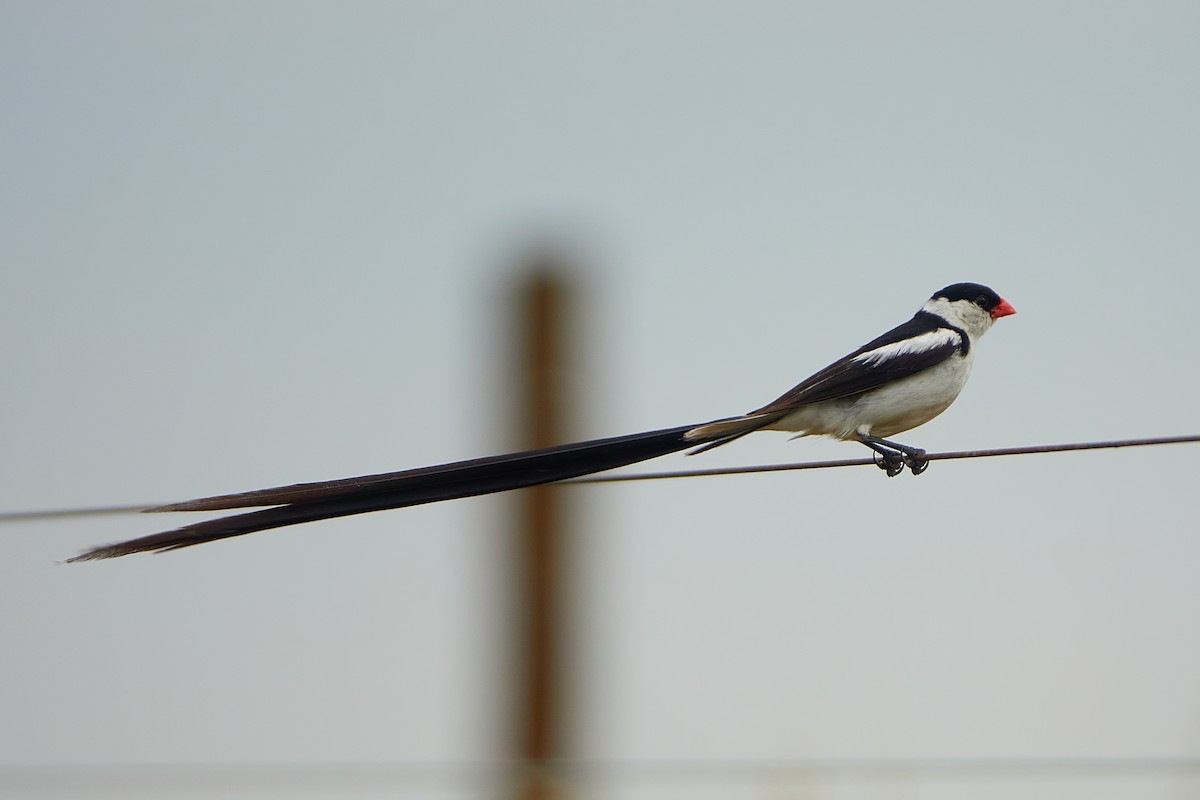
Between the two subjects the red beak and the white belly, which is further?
the red beak

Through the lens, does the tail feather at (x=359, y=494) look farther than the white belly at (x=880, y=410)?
No

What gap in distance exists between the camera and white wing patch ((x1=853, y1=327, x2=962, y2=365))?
4.23 metres

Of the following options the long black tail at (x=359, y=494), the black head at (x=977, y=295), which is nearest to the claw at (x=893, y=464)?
the black head at (x=977, y=295)

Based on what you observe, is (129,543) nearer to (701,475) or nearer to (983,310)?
(701,475)

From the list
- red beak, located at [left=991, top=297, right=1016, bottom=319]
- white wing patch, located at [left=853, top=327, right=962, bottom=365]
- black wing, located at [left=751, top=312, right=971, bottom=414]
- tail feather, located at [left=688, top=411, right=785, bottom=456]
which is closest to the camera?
tail feather, located at [left=688, top=411, right=785, bottom=456]

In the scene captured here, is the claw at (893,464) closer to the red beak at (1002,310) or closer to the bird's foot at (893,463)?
the bird's foot at (893,463)

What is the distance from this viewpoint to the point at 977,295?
494cm

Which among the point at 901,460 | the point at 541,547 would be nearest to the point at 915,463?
the point at 901,460

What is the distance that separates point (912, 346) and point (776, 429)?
586mm

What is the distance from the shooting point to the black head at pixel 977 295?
492 cm

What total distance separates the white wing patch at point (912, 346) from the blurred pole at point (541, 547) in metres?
1.58

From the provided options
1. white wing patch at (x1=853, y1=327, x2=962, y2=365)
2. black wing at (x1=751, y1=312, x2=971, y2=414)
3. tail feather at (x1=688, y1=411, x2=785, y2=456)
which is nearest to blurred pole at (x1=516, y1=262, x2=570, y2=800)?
tail feather at (x1=688, y1=411, x2=785, y2=456)

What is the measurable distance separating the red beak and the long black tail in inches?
103

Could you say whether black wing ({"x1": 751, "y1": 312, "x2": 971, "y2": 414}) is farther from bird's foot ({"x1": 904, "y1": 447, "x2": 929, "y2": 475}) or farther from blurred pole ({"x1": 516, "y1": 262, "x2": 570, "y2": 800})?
blurred pole ({"x1": 516, "y1": 262, "x2": 570, "y2": 800})
